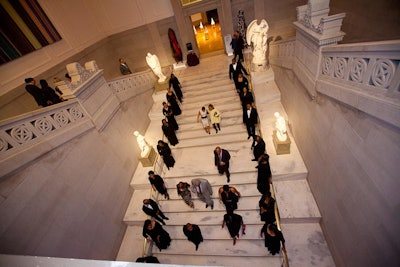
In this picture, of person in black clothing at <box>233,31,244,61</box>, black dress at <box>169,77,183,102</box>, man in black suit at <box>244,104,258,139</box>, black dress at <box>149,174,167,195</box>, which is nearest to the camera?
black dress at <box>149,174,167,195</box>

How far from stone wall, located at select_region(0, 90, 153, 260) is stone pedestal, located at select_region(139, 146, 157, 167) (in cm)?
53

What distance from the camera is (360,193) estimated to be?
3414mm

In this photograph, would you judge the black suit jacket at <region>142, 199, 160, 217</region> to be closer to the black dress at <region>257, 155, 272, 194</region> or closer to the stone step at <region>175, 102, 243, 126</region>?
the black dress at <region>257, 155, 272, 194</region>

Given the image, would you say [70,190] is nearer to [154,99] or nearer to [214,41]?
[154,99]

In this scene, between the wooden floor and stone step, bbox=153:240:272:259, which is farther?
the wooden floor

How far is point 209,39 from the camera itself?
16.8m

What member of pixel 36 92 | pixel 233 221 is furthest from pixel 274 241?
pixel 36 92

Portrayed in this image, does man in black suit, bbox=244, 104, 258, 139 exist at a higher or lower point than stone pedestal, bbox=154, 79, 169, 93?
lower

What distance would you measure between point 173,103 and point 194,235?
18.3 ft

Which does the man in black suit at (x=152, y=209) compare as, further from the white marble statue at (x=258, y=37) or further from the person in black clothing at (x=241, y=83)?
the white marble statue at (x=258, y=37)

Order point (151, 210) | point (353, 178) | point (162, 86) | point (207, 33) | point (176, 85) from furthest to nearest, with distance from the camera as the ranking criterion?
point (207, 33) → point (162, 86) → point (176, 85) → point (151, 210) → point (353, 178)

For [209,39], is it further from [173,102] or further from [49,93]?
[49,93]

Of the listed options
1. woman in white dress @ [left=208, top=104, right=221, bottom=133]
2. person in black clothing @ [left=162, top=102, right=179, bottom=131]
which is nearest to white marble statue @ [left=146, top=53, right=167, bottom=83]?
person in black clothing @ [left=162, top=102, right=179, bottom=131]

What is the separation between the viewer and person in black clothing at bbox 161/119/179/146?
750 cm
